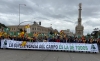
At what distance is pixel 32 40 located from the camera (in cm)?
2002

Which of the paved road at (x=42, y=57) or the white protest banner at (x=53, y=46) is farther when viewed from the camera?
the white protest banner at (x=53, y=46)

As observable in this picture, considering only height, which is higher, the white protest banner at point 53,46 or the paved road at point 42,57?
the white protest banner at point 53,46

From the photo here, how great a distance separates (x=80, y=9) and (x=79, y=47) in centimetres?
7664

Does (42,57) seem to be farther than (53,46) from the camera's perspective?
No

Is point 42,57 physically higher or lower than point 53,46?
lower

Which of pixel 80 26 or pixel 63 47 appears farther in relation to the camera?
pixel 80 26

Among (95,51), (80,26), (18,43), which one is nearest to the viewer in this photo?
(95,51)

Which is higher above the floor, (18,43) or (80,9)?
(80,9)

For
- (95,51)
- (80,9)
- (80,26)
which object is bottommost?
(95,51)

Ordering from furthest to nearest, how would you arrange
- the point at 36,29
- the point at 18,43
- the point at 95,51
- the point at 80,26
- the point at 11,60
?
the point at 36,29, the point at 80,26, the point at 18,43, the point at 95,51, the point at 11,60

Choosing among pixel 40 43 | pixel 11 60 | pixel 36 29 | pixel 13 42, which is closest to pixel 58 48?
pixel 40 43

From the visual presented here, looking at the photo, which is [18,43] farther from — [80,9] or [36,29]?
[36,29]

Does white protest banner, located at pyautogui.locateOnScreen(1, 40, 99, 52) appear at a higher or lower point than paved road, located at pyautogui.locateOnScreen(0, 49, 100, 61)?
higher

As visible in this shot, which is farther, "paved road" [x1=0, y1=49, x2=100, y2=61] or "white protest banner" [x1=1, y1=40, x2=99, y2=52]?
"white protest banner" [x1=1, y1=40, x2=99, y2=52]
